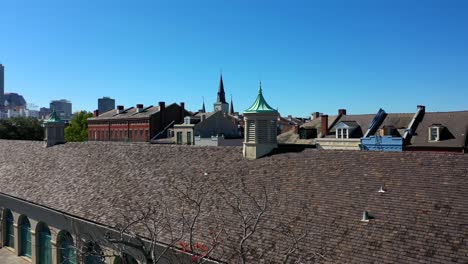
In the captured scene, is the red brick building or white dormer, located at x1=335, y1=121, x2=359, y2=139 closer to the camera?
white dormer, located at x1=335, y1=121, x2=359, y2=139

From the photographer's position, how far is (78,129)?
7950cm

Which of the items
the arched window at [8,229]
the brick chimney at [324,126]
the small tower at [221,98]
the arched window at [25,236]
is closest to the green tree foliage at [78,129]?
the small tower at [221,98]

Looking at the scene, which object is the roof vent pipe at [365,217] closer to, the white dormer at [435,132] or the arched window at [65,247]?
the arched window at [65,247]

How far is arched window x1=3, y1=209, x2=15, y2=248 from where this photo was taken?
1019 inches

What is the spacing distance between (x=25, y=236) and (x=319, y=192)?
18.0 meters

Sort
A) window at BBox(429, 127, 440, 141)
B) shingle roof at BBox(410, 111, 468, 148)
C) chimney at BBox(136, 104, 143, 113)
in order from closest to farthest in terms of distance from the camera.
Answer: shingle roof at BBox(410, 111, 468, 148) < window at BBox(429, 127, 440, 141) < chimney at BBox(136, 104, 143, 113)

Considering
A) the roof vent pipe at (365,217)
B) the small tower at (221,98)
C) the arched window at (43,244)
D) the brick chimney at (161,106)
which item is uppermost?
the small tower at (221,98)

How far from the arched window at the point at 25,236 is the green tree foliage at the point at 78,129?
55525mm

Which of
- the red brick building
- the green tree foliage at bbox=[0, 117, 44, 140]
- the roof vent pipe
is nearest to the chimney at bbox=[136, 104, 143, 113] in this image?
the red brick building

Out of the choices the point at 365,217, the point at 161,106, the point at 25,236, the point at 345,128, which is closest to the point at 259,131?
the point at 365,217

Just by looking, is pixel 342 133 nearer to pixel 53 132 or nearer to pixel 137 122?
pixel 53 132

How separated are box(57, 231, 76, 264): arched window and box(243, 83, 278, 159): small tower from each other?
9468 millimetres

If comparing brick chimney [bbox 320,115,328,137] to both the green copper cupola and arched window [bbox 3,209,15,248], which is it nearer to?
the green copper cupola

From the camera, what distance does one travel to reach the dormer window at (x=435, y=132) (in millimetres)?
38438
